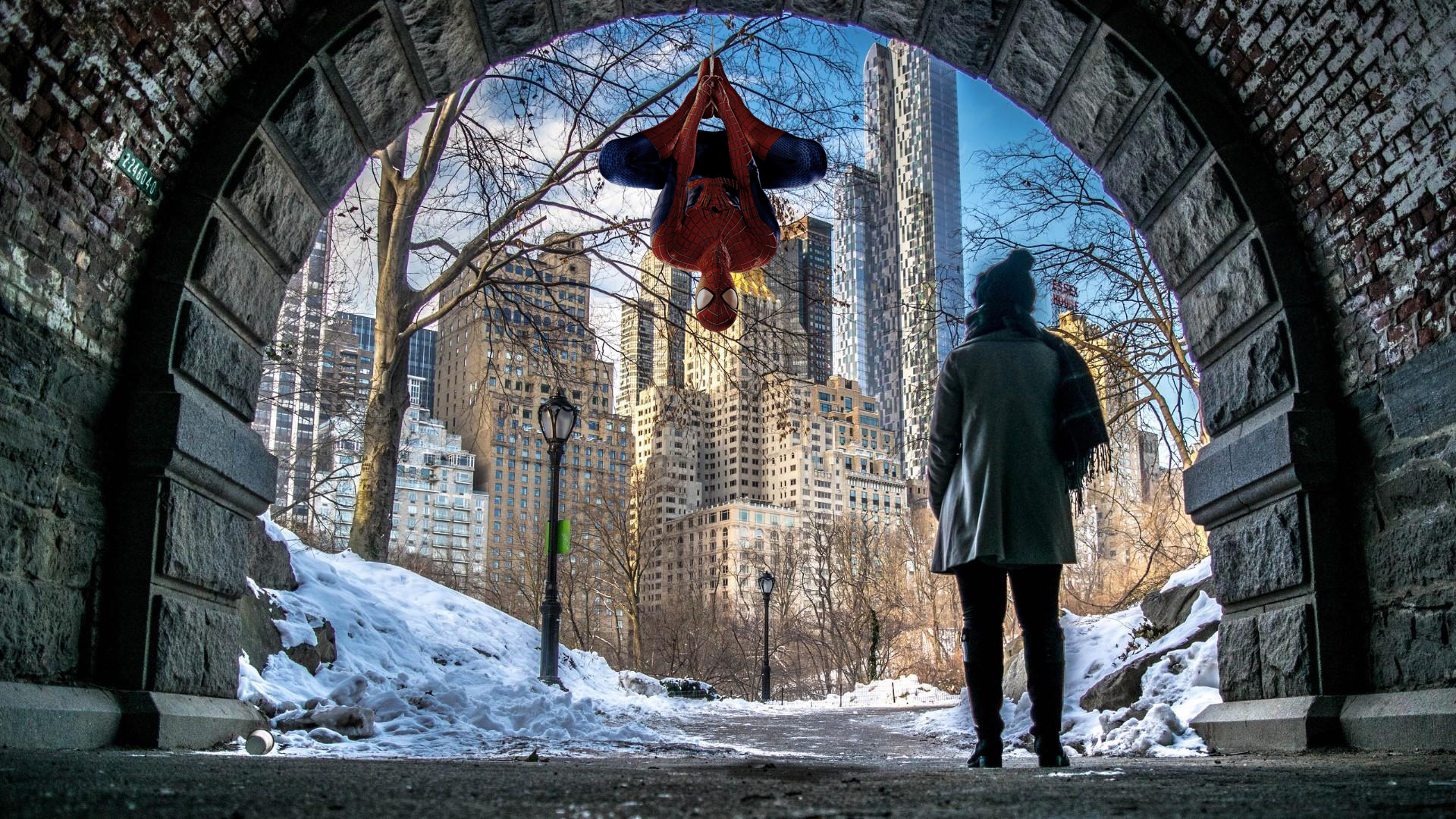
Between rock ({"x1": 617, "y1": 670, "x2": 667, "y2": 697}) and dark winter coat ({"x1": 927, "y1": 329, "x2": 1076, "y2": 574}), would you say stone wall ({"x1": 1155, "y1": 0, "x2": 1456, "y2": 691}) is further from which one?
rock ({"x1": 617, "y1": 670, "x2": 667, "y2": 697})

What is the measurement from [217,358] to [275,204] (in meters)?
0.81

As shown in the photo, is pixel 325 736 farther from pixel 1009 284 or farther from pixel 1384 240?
pixel 1384 240

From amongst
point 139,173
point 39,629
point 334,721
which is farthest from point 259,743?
point 139,173

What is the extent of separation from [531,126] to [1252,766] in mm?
11573

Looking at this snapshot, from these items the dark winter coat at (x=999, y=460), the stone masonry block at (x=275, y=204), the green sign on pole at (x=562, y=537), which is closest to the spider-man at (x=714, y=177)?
the stone masonry block at (x=275, y=204)

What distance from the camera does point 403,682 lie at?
28.0 ft

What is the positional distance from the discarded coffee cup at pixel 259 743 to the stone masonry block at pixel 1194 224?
5.04 m

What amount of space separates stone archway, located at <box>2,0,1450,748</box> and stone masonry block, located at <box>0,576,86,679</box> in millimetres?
171

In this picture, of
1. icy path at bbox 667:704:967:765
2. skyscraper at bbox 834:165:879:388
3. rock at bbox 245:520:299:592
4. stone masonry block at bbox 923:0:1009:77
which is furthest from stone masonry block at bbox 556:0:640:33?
skyscraper at bbox 834:165:879:388

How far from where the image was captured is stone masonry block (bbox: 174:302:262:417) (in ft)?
16.5

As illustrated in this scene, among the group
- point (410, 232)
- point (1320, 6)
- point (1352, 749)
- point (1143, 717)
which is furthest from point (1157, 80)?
point (410, 232)

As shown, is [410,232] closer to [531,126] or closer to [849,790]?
[531,126]

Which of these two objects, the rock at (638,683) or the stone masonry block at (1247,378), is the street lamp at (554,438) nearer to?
the rock at (638,683)

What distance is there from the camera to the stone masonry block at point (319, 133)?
209 inches
